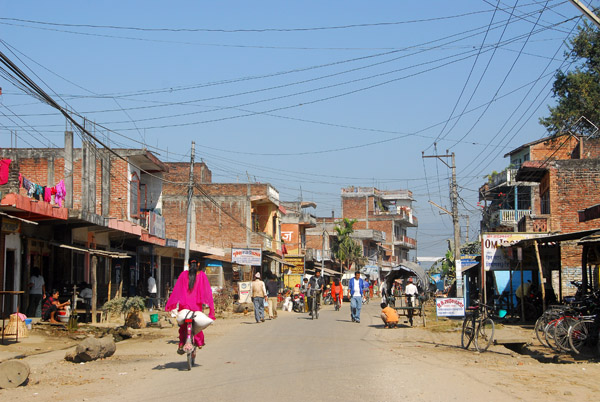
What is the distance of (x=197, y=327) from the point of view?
11.1 meters

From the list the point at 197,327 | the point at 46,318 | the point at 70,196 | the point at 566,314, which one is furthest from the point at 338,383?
the point at 70,196

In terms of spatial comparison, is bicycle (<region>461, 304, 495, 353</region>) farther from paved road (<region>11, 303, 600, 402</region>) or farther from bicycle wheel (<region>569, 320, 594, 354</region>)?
bicycle wheel (<region>569, 320, 594, 354</region>)

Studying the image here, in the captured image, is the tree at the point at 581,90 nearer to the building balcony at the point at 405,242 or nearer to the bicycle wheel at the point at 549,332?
the bicycle wheel at the point at 549,332

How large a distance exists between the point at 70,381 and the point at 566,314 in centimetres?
989

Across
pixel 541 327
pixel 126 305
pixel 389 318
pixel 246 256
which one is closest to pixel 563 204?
pixel 389 318

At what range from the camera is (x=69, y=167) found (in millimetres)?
29109

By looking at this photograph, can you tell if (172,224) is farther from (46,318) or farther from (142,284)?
(46,318)

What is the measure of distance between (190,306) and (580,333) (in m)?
7.80

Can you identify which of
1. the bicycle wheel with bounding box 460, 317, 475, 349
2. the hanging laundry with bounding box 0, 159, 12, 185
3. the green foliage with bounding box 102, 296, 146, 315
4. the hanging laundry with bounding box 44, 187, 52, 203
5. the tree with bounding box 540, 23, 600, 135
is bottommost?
the bicycle wheel with bounding box 460, 317, 475, 349

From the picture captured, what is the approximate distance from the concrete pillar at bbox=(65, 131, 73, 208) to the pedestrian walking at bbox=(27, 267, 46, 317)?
8.04 metres

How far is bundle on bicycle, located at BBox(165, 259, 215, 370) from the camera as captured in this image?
11.0 meters

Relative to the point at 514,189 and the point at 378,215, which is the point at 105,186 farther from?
the point at 378,215

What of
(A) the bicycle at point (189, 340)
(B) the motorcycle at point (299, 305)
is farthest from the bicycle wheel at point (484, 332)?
(B) the motorcycle at point (299, 305)

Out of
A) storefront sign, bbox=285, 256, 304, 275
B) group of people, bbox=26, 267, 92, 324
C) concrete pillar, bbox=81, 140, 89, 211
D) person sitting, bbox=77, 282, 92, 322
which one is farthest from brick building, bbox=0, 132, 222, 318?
storefront sign, bbox=285, 256, 304, 275
